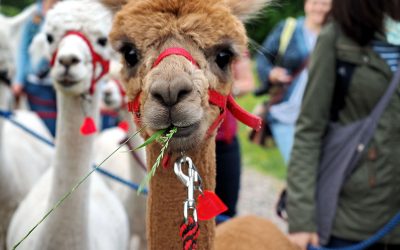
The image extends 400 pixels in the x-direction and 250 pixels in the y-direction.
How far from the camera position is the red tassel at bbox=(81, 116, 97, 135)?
2996 mm

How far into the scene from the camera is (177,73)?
1.82 meters

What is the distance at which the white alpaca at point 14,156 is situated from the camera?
4.02 metres

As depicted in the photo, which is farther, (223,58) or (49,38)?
(49,38)

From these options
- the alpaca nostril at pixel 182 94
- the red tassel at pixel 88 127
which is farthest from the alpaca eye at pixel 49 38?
the alpaca nostril at pixel 182 94

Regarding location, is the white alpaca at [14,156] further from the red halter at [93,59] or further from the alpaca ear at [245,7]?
the alpaca ear at [245,7]

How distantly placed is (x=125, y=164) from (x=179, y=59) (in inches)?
120

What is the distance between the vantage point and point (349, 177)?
9.03 ft

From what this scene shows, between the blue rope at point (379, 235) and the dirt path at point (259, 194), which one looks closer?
the blue rope at point (379, 235)

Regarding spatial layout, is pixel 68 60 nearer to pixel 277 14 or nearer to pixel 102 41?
pixel 102 41

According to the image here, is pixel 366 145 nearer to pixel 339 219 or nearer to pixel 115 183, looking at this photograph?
pixel 339 219

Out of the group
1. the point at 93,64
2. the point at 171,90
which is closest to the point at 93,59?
the point at 93,64

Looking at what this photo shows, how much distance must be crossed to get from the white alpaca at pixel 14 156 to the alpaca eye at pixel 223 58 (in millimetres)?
2371

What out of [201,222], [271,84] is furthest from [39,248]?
[271,84]

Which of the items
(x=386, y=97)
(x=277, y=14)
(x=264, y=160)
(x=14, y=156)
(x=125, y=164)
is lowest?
(x=277, y=14)
